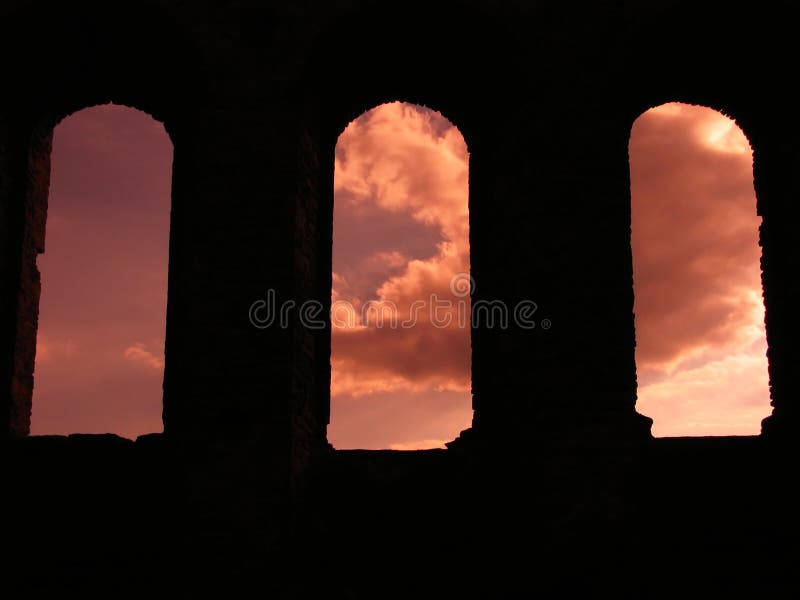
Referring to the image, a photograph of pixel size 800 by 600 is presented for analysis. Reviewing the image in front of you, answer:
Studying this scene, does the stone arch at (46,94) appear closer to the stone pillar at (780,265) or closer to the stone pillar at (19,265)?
the stone pillar at (19,265)

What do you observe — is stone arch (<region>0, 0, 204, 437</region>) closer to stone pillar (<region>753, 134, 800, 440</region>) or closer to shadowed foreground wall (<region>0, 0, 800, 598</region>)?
shadowed foreground wall (<region>0, 0, 800, 598</region>)

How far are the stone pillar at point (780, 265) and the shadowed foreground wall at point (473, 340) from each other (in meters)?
0.02

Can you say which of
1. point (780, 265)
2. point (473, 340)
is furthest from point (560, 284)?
point (780, 265)

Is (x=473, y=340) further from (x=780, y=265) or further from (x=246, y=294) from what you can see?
(x=780, y=265)

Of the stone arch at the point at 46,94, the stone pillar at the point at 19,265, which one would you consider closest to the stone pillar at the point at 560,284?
the stone arch at the point at 46,94

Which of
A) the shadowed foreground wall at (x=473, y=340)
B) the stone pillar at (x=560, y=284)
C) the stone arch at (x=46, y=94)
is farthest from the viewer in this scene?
the stone arch at (x=46, y=94)

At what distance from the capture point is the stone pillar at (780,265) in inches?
314

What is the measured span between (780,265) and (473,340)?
2.57 m

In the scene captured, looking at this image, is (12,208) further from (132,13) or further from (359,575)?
(359,575)

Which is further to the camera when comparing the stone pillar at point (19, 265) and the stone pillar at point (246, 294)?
the stone pillar at point (19, 265)

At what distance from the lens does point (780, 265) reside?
825cm

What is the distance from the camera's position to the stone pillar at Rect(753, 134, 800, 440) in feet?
26.2

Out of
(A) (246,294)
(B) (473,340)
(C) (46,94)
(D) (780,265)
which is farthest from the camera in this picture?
(C) (46,94)

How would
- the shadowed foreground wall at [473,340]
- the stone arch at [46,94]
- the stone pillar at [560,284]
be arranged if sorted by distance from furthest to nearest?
the stone arch at [46,94] < the stone pillar at [560,284] < the shadowed foreground wall at [473,340]
